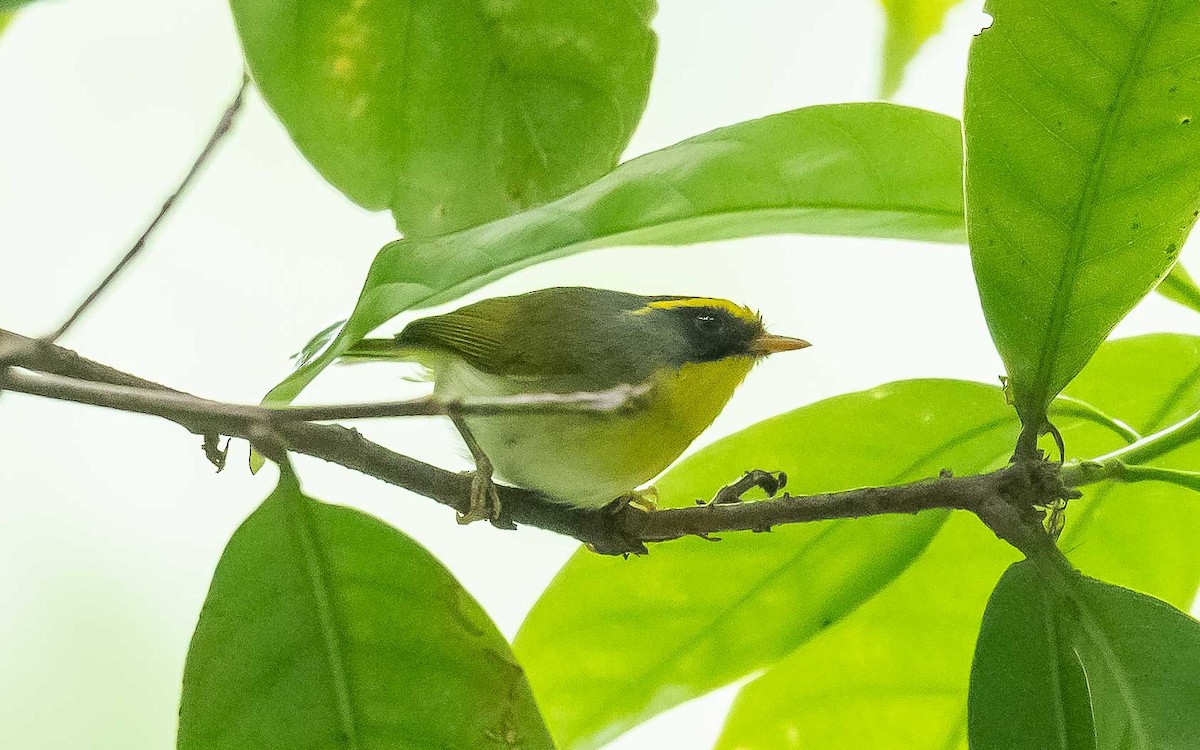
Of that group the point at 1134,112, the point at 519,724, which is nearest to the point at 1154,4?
the point at 1134,112

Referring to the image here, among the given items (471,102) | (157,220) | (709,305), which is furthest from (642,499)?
(157,220)

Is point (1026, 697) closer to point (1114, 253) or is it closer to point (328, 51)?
point (1114, 253)

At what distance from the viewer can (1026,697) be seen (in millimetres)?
780

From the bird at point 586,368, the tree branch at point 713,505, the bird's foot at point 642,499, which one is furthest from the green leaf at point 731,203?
the bird's foot at point 642,499

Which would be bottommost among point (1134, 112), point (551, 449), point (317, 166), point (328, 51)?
point (551, 449)

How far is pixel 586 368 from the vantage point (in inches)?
52.8

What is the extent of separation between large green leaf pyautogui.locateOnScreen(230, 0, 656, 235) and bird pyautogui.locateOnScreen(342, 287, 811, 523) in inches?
7.9

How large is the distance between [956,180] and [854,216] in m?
0.12

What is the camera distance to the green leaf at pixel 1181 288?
97 centimetres

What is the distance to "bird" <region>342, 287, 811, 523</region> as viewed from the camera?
121 centimetres

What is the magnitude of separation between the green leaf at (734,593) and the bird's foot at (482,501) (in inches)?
5.2

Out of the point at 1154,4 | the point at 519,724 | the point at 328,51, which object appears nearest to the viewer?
the point at 1154,4

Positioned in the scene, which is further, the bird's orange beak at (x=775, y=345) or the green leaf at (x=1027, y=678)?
the bird's orange beak at (x=775, y=345)

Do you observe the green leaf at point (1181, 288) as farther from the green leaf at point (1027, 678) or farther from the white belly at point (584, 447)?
the white belly at point (584, 447)
